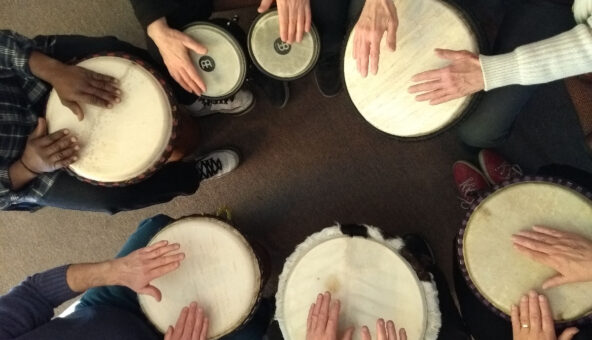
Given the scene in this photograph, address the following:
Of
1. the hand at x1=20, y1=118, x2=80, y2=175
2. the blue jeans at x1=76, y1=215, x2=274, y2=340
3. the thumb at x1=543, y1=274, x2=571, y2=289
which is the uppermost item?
the hand at x1=20, y1=118, x2=80, y2=175

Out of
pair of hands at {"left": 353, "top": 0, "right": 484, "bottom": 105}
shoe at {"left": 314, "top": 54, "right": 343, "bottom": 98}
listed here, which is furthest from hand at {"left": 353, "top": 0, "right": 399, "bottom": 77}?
shoe at {"left": 314, "top": 54, "right": 343, "bottom": 98}

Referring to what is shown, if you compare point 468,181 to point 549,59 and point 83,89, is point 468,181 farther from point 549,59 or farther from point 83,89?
point 83,89

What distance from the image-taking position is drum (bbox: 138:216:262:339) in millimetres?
1399

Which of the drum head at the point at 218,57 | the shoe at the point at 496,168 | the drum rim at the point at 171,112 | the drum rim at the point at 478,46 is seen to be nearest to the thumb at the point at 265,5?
the drum head at the point at 218,57

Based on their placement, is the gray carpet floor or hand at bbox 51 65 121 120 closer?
hand at bbox 51 65 121 120

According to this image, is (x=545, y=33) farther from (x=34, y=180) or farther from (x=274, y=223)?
(x=34, y=180)

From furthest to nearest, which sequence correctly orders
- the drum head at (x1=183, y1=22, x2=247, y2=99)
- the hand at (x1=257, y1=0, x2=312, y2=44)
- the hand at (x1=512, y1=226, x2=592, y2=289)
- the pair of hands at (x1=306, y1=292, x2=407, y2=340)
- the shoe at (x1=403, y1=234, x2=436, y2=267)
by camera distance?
the shoe at (x1=403, y1=234, x2=436, y2=267) → the drum head at (x1=183, y1=22, x2=247, y2=99) → the hand at (x1=257, y1=0, x2=312, y2=44) → the pair of hands at (x1=306, y1=292, x2=407, y2=340) → the hand at (x1=512, y1=226, x2=592, y2=289)

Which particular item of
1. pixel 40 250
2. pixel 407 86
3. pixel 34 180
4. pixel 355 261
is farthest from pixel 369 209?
pixel 40 250

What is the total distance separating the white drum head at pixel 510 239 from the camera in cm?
122

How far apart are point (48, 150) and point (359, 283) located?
→ 40.4 inches

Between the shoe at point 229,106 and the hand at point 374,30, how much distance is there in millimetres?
692

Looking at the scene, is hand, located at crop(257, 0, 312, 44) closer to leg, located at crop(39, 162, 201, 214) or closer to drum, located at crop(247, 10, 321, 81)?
drum, located at crop(247, 10, 321, 81)

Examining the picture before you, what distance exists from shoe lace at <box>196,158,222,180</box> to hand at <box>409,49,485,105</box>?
959 mm

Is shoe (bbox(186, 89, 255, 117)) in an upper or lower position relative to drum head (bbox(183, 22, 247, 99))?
lower
